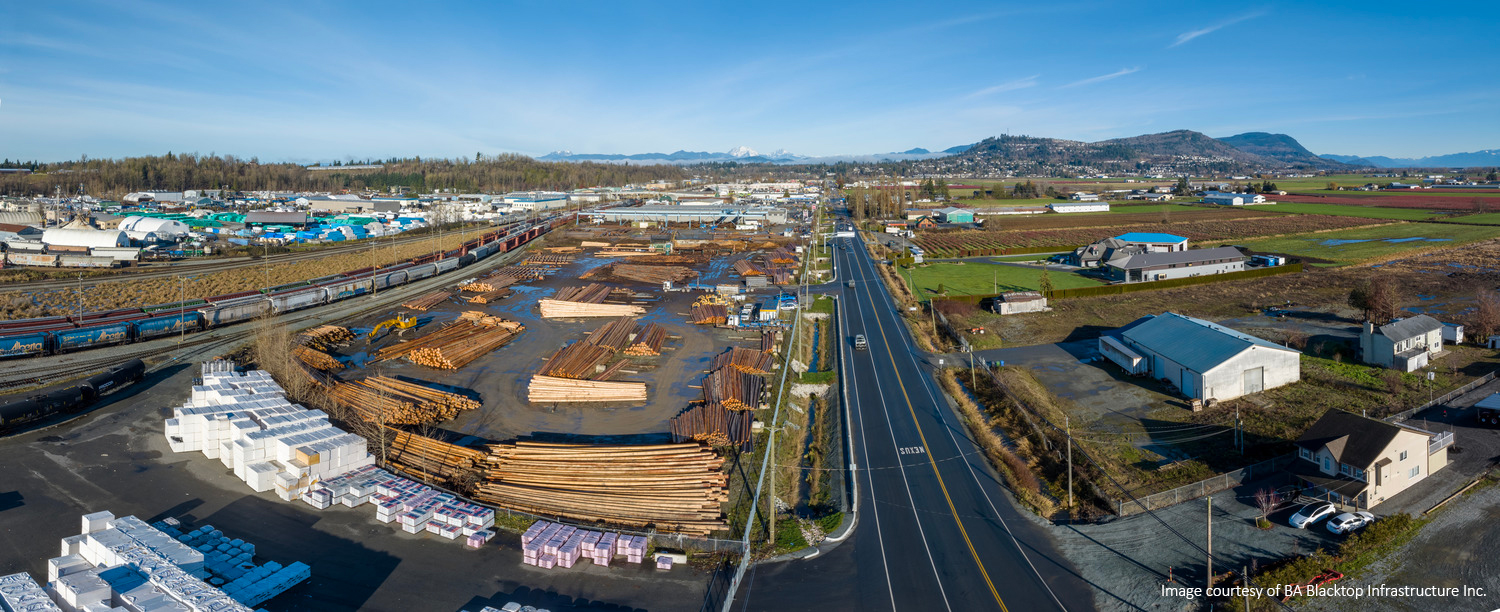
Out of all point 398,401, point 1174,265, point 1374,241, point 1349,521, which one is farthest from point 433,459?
point 1374,241

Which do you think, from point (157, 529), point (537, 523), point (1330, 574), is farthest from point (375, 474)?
point (1330, 574)

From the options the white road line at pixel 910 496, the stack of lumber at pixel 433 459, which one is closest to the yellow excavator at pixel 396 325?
the stack of lumber at pixel 433 459

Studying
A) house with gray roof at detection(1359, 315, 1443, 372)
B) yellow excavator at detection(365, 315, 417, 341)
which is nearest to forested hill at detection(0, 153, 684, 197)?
yellow excavator at detection(365, 315, 417, 341)

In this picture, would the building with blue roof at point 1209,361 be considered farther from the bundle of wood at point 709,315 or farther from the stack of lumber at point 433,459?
the stack of lumber at point 433,459

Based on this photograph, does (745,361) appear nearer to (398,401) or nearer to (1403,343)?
(398,401)

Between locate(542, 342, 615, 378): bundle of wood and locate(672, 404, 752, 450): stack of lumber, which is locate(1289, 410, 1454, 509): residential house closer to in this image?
locate(672, 404, 752, 450): stack of lumber

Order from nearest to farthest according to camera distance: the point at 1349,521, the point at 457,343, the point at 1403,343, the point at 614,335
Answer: the point at 1349,521 < the point at 1403,343 < the point at 457,343 < the point at 614,335
